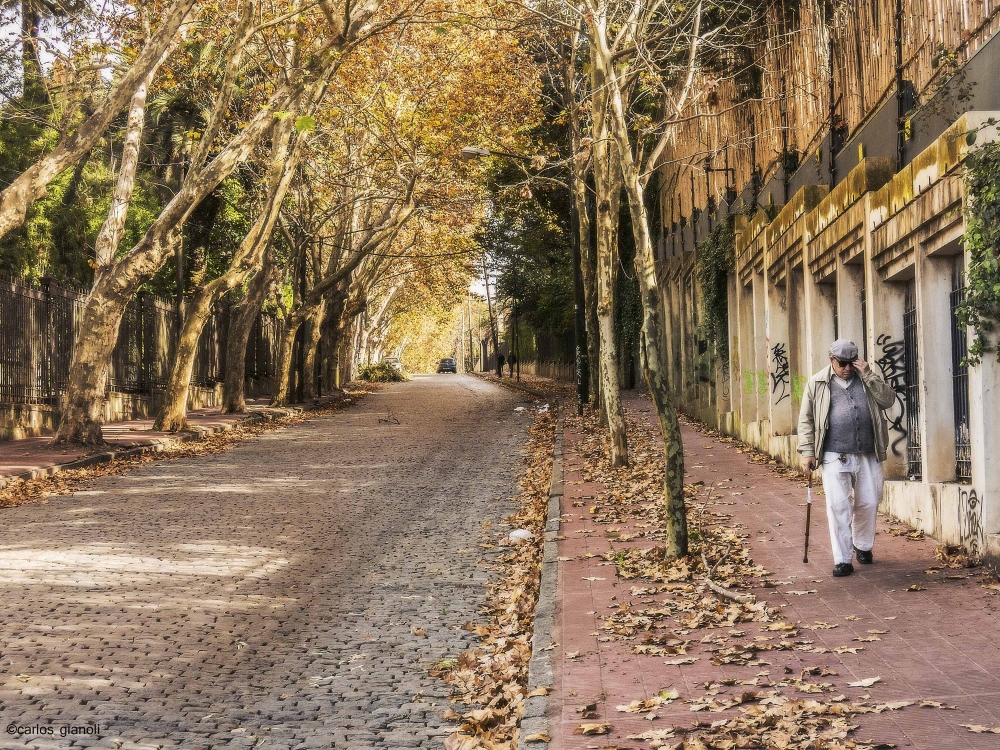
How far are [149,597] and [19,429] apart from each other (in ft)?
45.9

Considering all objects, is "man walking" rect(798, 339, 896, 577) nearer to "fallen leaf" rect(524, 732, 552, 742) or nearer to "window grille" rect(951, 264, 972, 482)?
"window grille" rect(951, 264, 972, 482)

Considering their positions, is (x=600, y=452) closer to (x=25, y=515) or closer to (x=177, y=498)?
(x=177, y=498)

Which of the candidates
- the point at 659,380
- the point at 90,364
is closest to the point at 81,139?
the point at 90,364

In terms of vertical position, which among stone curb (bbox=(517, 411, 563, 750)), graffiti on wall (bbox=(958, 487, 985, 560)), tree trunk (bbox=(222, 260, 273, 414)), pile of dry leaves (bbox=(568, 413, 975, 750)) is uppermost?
tree trunk (bbox=(222, 260, 273, 414))

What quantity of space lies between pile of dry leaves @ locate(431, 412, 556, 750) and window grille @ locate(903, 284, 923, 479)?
3832 millimetres

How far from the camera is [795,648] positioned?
635 centimetres

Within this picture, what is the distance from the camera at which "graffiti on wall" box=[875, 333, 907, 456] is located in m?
11.5

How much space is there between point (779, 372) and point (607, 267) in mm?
3173

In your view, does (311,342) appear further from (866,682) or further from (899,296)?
A: (866,682)

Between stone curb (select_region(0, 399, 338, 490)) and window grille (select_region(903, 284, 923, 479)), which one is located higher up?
window grille (select_region(903, 284, 923, 479))

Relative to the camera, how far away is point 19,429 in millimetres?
20422

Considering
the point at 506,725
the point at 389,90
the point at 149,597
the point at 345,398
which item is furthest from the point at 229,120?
the point at 506,725

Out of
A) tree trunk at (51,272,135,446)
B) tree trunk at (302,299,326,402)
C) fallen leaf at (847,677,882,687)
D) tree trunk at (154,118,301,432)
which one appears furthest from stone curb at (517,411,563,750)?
tree trunk at (302,299,326,402)

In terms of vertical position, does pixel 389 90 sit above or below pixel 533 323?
above
